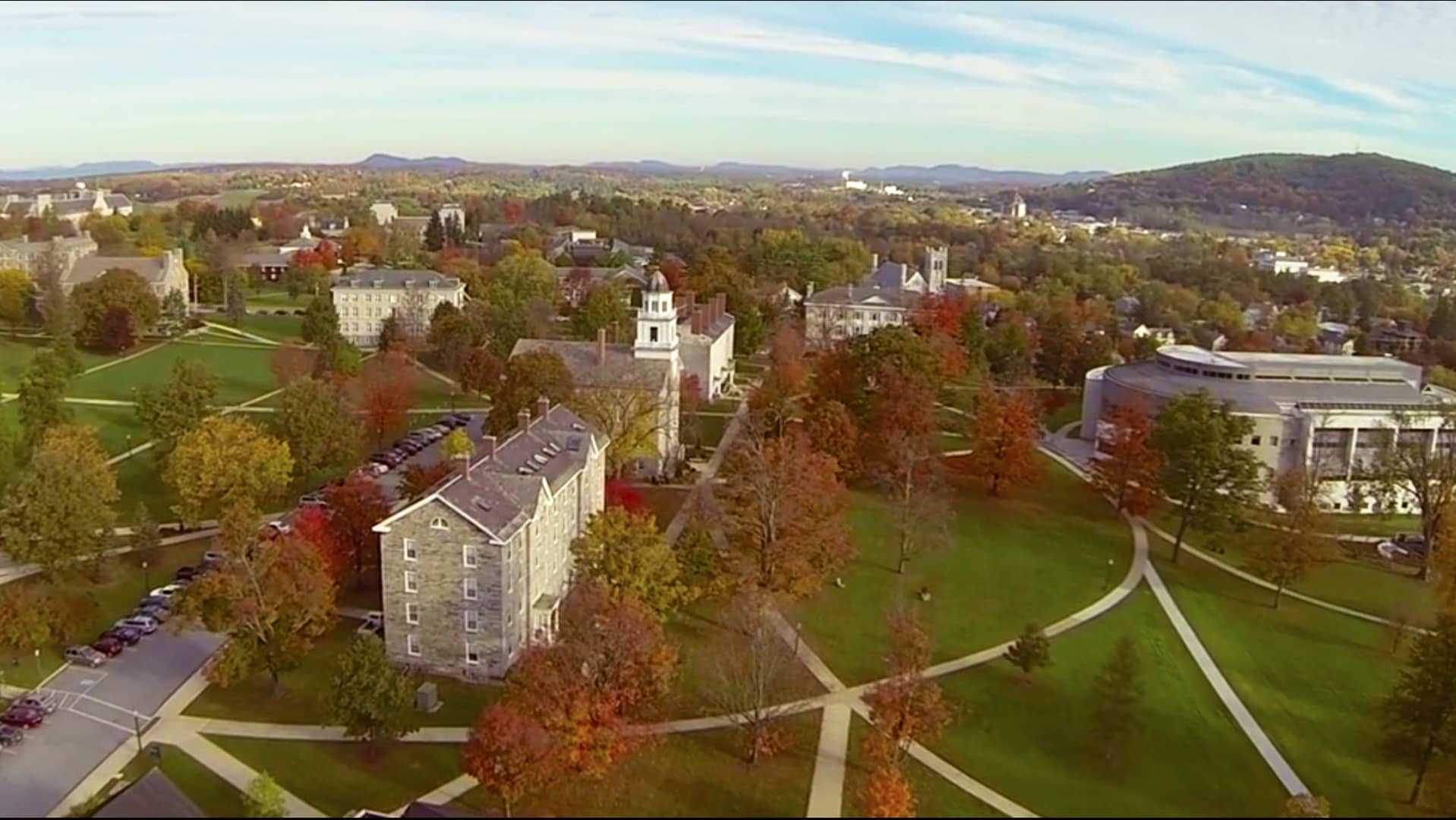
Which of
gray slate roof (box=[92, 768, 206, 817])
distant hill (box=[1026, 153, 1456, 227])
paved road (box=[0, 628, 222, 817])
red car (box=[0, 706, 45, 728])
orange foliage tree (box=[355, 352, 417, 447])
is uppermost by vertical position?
distant hill (box=[1026, 153, 1456, 227])

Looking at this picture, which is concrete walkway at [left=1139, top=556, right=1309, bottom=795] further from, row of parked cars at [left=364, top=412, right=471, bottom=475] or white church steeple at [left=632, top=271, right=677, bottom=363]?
row of parked cars at [left=364, top=412, right=471, bottom=475]

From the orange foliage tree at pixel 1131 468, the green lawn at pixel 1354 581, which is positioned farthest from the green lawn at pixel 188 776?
the orange foliage tree at pixel 1131 468

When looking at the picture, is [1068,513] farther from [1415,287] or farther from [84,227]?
[84,227]

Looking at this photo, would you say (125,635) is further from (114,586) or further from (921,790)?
(921,790)

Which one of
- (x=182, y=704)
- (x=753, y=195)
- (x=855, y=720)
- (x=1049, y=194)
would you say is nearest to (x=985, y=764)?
(x=855, y=720)

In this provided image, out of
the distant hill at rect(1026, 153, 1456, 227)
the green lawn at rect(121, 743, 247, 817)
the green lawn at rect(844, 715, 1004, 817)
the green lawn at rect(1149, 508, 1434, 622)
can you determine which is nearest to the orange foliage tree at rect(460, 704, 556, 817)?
the green lawn at rect(121, 743, 247, 817)

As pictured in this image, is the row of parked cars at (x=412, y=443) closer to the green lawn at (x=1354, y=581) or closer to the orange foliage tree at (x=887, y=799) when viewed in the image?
the orange foliage tree at (x=887, y=799)
